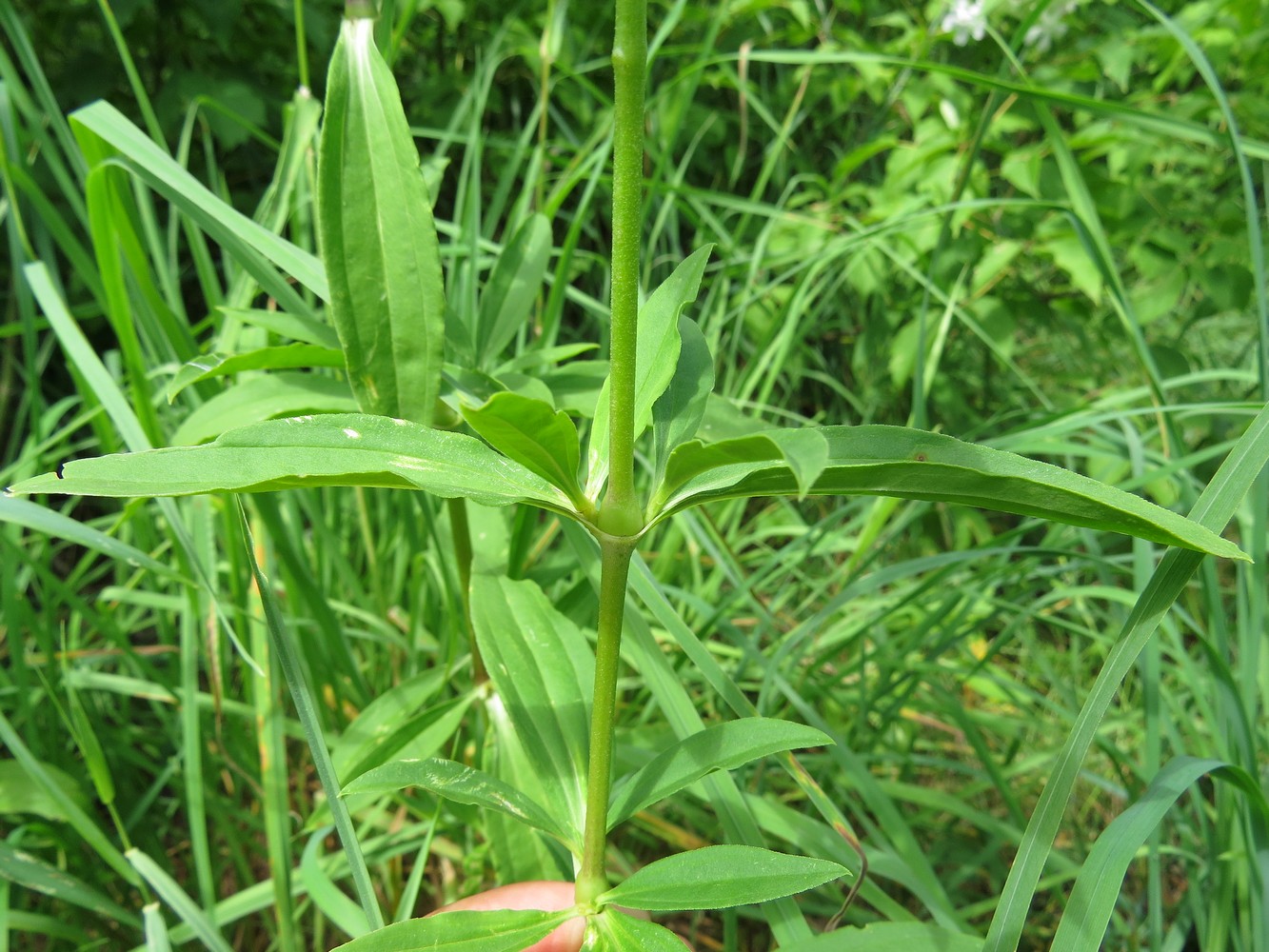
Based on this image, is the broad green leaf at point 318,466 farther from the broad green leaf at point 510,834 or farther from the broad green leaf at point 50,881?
Answer: the broad green leaf at point 50,881

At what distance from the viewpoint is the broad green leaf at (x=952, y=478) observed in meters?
0.29

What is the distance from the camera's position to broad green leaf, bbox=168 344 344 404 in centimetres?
45

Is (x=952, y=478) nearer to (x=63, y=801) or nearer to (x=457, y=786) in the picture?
(x=457, y=786)

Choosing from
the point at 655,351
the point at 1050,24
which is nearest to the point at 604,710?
the point at 655,351

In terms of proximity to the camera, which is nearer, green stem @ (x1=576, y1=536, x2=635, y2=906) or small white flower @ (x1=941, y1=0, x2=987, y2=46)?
green stem @ (x1=576, y1=536, x2=635, y2=906)

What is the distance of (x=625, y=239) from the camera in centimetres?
31

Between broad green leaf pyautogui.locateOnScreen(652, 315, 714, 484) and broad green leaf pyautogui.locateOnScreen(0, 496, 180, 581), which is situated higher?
broad green leaf pyautogui.locateOnScreen(652, 315, 714, 484)

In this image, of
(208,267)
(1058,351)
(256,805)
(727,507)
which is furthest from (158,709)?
(1058,351)

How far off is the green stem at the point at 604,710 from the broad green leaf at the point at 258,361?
8.0 inches

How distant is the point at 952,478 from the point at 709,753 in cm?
15

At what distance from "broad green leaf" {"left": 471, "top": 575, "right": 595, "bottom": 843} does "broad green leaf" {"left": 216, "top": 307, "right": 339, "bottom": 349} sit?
16 centimetres

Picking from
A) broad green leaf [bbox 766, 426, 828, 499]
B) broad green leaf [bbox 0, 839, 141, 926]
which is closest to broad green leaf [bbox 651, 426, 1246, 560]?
broad green leaf [bbox 766, 426, 828, 499]

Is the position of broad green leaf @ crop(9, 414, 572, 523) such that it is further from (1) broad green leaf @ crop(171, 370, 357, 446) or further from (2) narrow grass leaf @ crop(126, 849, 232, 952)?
(2) narrow grass leaf @ crop(126, 849, 232, 952)

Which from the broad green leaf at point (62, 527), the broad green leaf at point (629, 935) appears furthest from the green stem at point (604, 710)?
the broad green leaf at point (62, 527)
